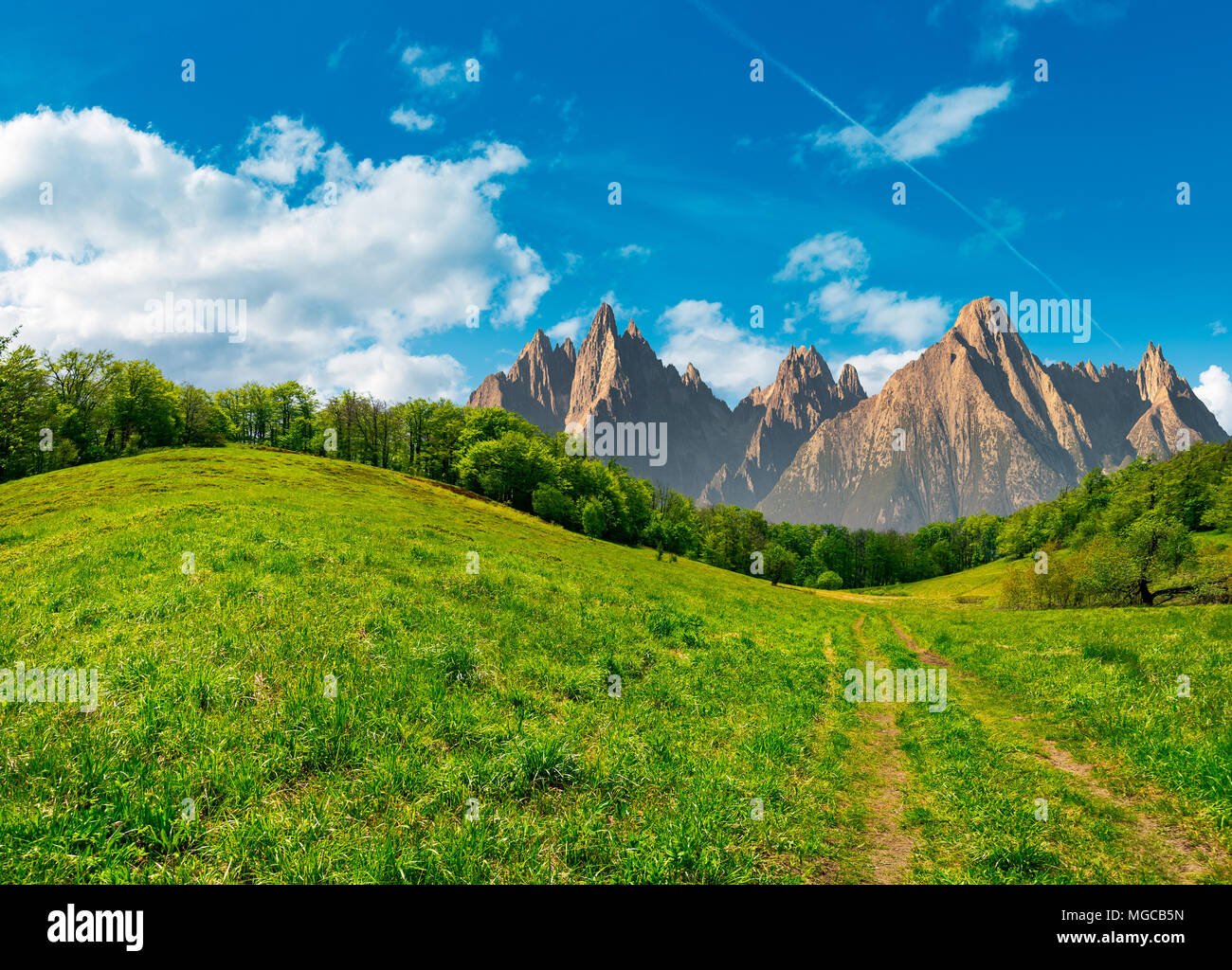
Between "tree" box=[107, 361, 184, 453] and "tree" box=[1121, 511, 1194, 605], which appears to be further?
"tree" box=[107, 361, 184, 453]

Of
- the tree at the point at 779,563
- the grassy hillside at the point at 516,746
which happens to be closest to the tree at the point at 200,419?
the grassy hillside at the point at 516,746

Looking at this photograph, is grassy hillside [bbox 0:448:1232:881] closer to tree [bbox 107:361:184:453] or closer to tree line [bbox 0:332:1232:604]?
tree line [bbox 0:332:1232:604]

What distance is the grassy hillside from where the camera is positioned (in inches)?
195

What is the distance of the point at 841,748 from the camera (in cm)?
953

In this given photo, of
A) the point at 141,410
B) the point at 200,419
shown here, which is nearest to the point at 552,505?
the point at 141,410

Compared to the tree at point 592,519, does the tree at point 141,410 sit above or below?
above

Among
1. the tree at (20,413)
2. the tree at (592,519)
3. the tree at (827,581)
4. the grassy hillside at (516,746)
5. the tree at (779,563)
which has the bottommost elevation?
the tree at (827,581)

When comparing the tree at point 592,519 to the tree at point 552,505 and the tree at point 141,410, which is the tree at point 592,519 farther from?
the tree at point 141,410

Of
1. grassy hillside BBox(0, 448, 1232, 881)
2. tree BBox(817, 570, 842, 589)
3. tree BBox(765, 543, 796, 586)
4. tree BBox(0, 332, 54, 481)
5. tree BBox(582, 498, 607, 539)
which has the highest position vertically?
tree BBox(0, 332, 54, 481)

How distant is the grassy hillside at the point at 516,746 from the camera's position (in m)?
4.94

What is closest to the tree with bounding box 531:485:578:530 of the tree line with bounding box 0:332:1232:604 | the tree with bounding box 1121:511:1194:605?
the tree line with bounding box 0:332:1232:604
